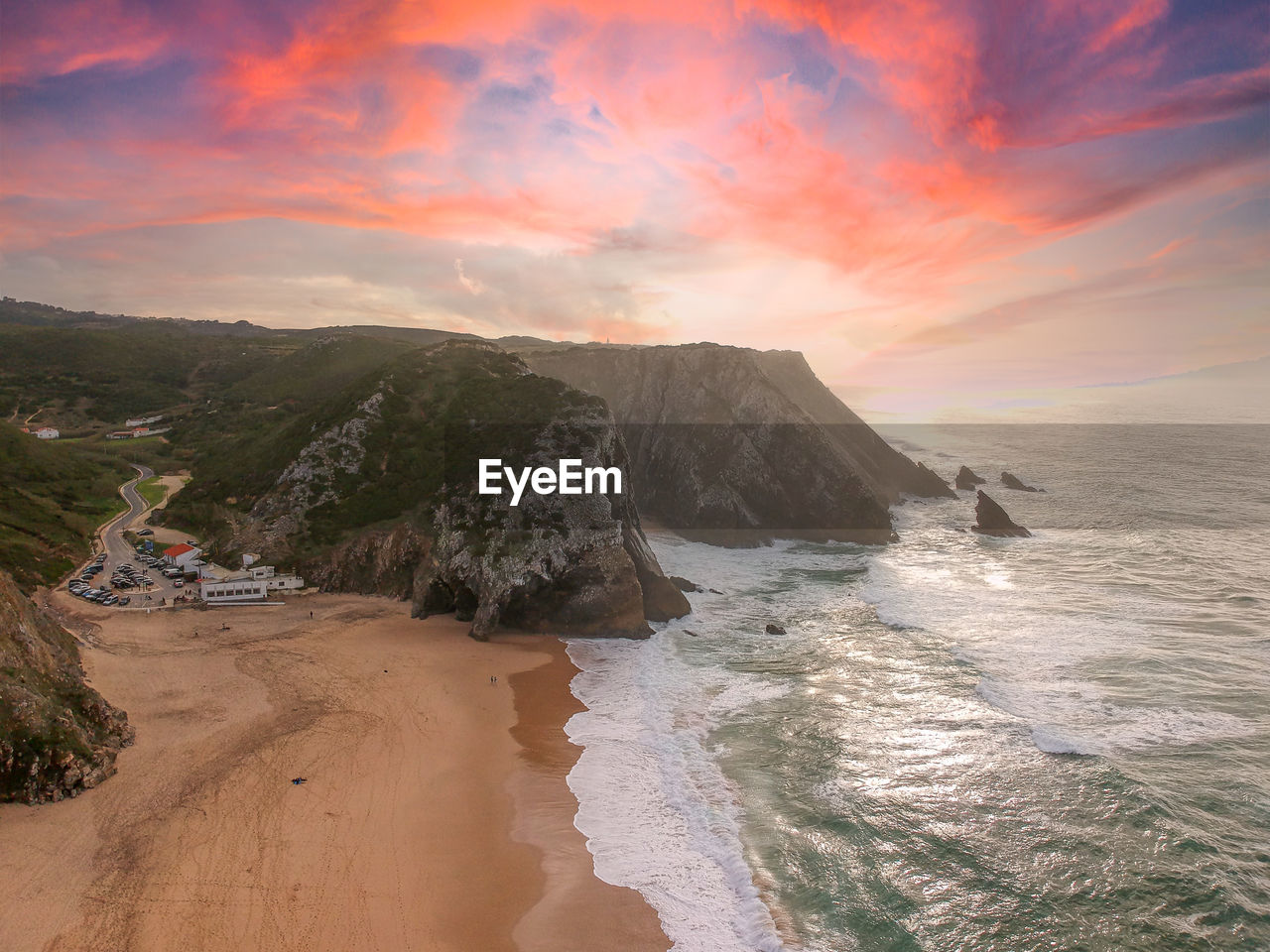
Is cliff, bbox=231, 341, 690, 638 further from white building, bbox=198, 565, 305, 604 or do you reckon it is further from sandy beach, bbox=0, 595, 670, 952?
sandy beach, bbox=0, 595, 670, 952

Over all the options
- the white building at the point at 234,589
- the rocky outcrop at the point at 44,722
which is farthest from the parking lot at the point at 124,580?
the rocky outcrop at the point at 44,722

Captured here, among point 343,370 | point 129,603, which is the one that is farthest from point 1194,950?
point 343,370

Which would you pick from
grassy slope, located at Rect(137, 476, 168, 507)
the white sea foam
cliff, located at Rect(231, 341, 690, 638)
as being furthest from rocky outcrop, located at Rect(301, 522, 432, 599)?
grassy slope, located at Rect(137, 476, 168, 507)

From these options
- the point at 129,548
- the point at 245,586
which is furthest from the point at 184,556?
the point at 129,548

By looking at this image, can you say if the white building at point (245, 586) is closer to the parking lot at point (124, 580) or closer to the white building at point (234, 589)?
the white building at point (234, 589)

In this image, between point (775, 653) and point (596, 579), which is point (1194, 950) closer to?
point (775, 653)
